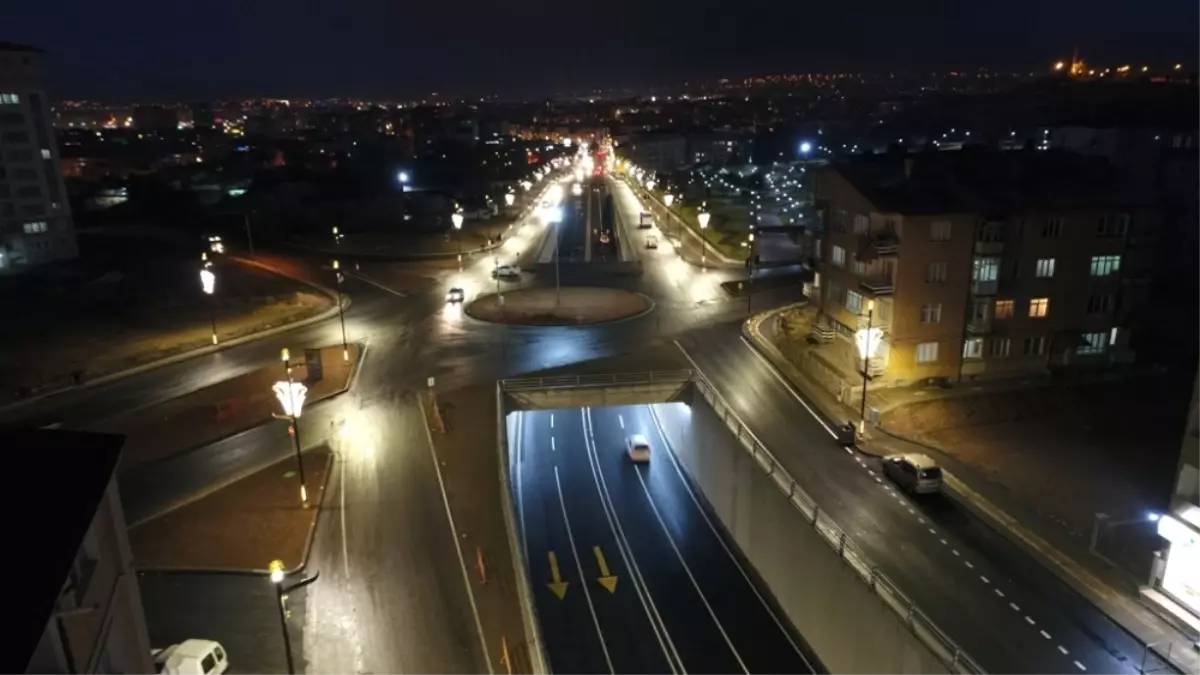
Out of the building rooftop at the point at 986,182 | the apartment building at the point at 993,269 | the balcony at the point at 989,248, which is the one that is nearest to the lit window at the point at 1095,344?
the apartment building at the point at 993,269

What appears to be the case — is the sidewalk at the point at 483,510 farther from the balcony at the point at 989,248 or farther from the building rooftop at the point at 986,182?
the balcony at the point at 989,248

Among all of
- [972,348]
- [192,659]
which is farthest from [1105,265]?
[192,659]

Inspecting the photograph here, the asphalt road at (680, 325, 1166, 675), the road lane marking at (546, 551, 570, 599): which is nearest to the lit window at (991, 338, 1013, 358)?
the asphalt road at (680, 325, 1166, 675)

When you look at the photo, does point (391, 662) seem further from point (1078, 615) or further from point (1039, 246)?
point (1039, 246)

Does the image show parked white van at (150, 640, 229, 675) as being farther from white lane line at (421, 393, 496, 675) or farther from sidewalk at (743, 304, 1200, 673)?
sidewalk at (743, 304, 1200, 673)

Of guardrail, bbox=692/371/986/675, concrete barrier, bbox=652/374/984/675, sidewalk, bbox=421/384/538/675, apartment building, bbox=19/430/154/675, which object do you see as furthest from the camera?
sidewalk, bbox=421/384/538/675
